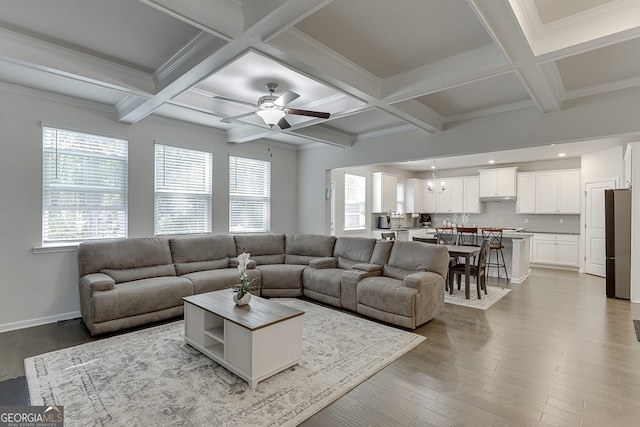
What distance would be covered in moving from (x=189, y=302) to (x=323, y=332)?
1.53 metres

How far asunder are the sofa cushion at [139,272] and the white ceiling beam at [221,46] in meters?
2.18

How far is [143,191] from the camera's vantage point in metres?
4.88

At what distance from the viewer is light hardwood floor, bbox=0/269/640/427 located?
7.27 feet

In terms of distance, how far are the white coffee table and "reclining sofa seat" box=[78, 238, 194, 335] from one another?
0.83 m

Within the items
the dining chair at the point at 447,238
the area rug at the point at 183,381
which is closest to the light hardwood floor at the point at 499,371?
the area rug at the point at 183,381

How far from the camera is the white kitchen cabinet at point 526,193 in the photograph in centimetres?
831

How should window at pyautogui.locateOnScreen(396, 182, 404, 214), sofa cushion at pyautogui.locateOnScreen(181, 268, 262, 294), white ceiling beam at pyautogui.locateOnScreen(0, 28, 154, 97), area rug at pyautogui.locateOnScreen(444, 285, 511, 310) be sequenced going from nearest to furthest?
white ceiling beam at pyautogui.locateOnScreen(0, 28, 154, 97) → sofa cushion at pyautogui.locateOnScreen(181, 268, 262, 294) → area rug at pyautogui.locateOnScreen(444, 285, 511, 310) → window at pyautogui.locateOnScreen(396, 182, 404, 214)

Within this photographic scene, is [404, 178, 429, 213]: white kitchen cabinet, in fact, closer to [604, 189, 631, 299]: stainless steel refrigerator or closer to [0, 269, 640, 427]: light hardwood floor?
[604, 189, 631, 299]: stainless steel refrigerator

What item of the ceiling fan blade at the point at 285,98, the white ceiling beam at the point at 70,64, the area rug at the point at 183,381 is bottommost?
the area rug at the point at 183,381

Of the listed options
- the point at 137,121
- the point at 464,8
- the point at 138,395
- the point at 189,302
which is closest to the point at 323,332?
the point at 189,302

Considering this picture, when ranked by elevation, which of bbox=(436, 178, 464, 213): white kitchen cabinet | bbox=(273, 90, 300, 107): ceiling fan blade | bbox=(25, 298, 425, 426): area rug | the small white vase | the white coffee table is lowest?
bbox=(25, 298, 425, 426): area rug

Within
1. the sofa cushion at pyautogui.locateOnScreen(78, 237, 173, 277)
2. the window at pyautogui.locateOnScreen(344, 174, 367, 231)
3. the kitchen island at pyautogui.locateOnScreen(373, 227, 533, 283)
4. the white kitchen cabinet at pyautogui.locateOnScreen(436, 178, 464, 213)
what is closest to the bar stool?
the kitchen island at pyautogui.locateOnScreen(373, 227, 533, 283)

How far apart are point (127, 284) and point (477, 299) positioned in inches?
202

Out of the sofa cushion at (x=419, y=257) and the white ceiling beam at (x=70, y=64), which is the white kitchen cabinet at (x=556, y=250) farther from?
the white ceiling beam at (x=70, y=64)
